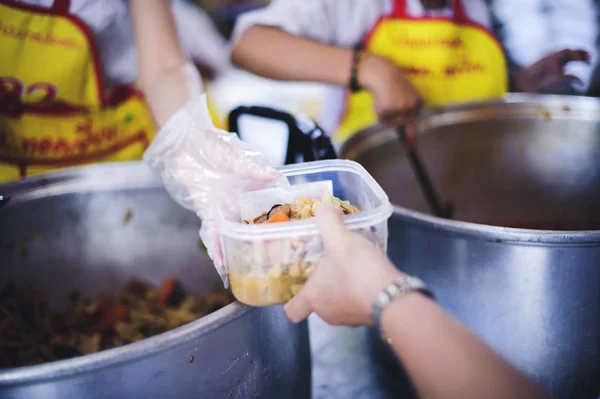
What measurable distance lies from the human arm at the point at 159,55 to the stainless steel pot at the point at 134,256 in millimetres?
187

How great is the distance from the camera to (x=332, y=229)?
0.49 metres

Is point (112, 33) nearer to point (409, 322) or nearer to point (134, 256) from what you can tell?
point (134, 256)

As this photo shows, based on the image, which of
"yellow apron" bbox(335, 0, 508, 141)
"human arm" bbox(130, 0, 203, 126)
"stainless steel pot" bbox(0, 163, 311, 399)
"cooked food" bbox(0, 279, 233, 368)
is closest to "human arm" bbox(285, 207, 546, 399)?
"stainless steel pot" bbox(0, 163, 311, 399)

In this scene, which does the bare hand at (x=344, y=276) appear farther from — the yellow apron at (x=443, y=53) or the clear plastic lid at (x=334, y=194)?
the yellow apron at (x=443, y=53)

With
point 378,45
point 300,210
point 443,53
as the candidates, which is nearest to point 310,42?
point 378,45

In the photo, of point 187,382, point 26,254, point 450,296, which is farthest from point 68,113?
point 450,296

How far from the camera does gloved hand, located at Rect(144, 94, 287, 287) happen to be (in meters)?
0.66

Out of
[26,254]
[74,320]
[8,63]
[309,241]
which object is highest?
[8,63]

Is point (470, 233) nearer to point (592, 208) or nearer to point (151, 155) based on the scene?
point (151, 155)

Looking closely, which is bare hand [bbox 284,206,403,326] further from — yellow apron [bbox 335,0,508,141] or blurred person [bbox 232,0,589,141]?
yellow apron [bbox 335,0,508,141]

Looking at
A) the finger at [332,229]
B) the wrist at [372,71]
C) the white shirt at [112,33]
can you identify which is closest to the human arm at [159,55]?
the white shirt at [112,33]

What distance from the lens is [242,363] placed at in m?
0.59

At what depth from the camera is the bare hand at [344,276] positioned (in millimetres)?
463

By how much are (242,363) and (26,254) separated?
23.5 inches
